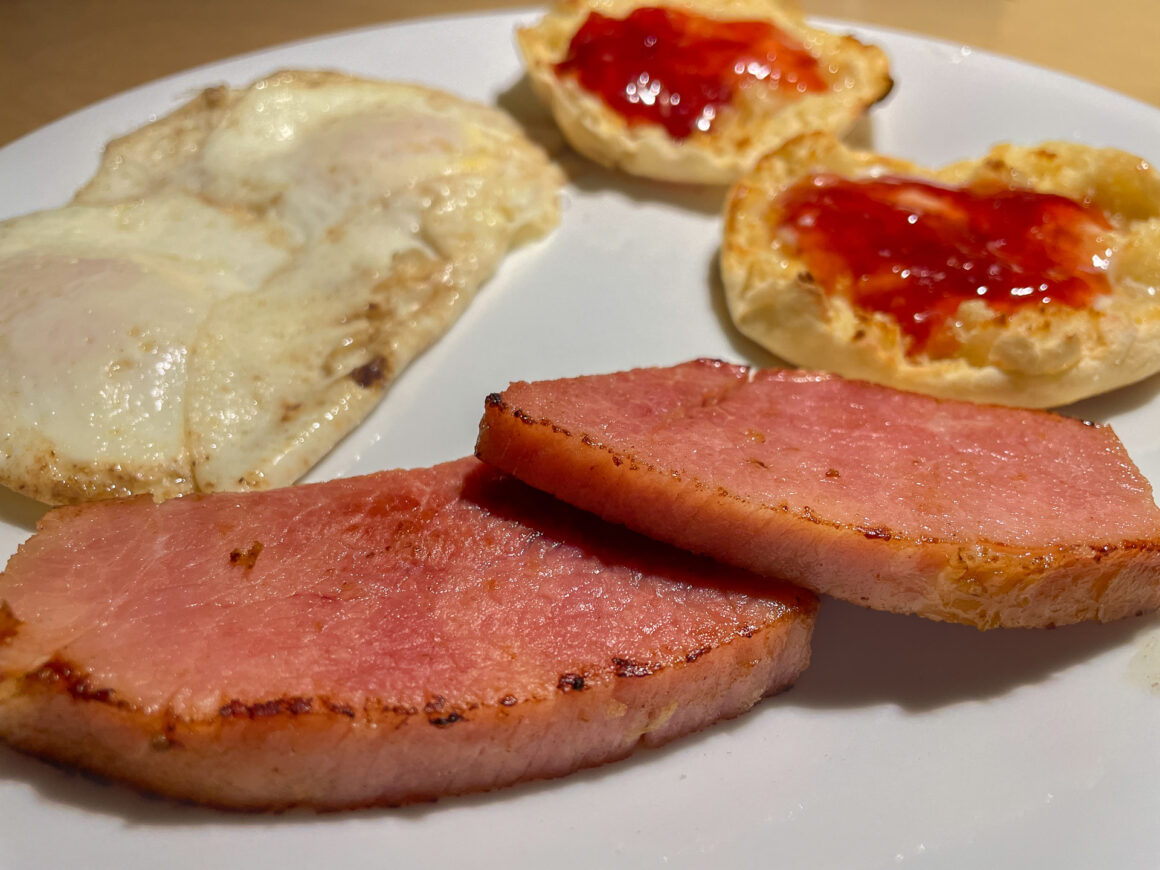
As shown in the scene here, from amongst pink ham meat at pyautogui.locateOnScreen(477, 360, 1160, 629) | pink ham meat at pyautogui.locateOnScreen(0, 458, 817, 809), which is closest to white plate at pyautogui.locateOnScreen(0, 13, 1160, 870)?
pink ham meat at pyautogui.locateOnScreen(0, 458, 817, 809)

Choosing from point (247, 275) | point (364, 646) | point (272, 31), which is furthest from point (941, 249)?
point (272, 31)

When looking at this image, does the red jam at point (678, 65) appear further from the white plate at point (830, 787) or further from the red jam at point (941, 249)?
the white plate at point (830, 787)

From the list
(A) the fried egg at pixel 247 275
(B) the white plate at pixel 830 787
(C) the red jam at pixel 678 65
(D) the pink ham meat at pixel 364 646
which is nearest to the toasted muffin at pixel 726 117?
(C) the red jam at pixel 678 65

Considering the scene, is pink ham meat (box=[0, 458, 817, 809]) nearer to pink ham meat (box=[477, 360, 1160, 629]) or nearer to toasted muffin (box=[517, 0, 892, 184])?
pink ham meat (box=[477, 360, 1160, 629])

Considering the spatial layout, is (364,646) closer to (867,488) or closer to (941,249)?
(867,488)

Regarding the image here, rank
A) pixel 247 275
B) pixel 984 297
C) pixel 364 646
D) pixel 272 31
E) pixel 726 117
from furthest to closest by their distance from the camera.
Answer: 1. pixel 272 31
2. pixel 726 117
3. pixel 247 275
4. pixel 984 297
5. pixel 364 646

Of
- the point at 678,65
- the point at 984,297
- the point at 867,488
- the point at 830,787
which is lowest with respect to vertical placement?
the point at 830,787

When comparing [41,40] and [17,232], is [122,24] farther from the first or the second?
[17,232]
